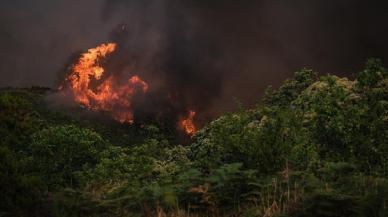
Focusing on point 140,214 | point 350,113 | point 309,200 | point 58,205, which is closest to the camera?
point 309,200

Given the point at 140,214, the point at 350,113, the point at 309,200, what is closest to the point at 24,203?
the point at 140,214

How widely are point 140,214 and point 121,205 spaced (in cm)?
78

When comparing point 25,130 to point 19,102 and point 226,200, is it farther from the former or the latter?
point 226,200

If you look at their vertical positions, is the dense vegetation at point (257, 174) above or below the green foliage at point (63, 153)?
below

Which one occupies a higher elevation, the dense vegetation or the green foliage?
the green foliage

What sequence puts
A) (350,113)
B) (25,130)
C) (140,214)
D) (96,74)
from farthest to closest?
(96,74) < (350,113) < (25,130) < (140,214)

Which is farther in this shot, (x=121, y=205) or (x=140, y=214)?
(x=121, y=205)

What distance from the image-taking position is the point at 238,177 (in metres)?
8.60

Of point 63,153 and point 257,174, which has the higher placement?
point 63,153

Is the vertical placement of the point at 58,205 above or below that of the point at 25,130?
below

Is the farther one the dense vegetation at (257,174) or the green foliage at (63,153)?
the green foliage at (63,153)

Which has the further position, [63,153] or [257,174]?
[63,153]

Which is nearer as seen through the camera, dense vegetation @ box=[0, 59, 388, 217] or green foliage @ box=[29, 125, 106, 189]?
dense vegetation @ box=[0, 59, 388, 217]

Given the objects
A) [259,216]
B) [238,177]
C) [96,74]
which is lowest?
[259,216]
